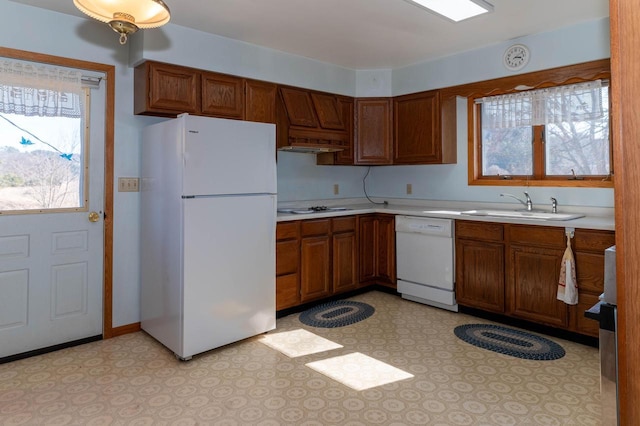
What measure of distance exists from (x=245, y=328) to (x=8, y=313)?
1558 millimetres

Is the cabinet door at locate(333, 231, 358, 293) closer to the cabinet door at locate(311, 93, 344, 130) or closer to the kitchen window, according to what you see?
the cabinet door at locate(311, 93, 344, 130)

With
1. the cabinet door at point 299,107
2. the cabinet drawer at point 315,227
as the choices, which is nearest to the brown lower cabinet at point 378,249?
the cabinet drawer at point 315,227

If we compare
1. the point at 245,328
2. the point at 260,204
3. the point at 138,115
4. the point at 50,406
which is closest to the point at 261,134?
the point at 260,204

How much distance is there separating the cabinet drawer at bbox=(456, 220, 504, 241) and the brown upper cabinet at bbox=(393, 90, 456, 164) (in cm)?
80

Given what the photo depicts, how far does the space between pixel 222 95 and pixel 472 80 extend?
7.41 feet

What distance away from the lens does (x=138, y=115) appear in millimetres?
3131

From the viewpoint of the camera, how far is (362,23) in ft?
9.95

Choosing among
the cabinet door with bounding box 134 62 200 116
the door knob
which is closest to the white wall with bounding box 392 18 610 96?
the cabinet door with bounding box 134 62 200 116

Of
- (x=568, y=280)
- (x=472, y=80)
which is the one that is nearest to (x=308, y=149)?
(x=472, y=80)

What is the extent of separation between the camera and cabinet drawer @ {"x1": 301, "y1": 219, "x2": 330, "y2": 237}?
11.6 feet

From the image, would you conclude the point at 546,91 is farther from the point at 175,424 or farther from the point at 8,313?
the point at 8,313

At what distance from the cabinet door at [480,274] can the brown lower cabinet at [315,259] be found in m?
1.02

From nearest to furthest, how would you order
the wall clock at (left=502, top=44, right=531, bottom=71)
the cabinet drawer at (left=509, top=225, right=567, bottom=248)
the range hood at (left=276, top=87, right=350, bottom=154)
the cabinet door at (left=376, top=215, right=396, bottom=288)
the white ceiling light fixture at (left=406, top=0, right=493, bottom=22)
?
1. the white ceiling light fixture at (left=406, top=0, right=493, bottom=22)
2. the cabinet drawer at (left=509, top=225, right=567, bottom=248)
3. the wall clock at (left=502, top=44, right=531, bottom=71)
4. the range hood at (left=276, top=87, right=350, bottom=154)
5. the cabinet door at (left=376, top=215, right=396, bottom=288)

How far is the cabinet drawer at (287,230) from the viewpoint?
335 cm
